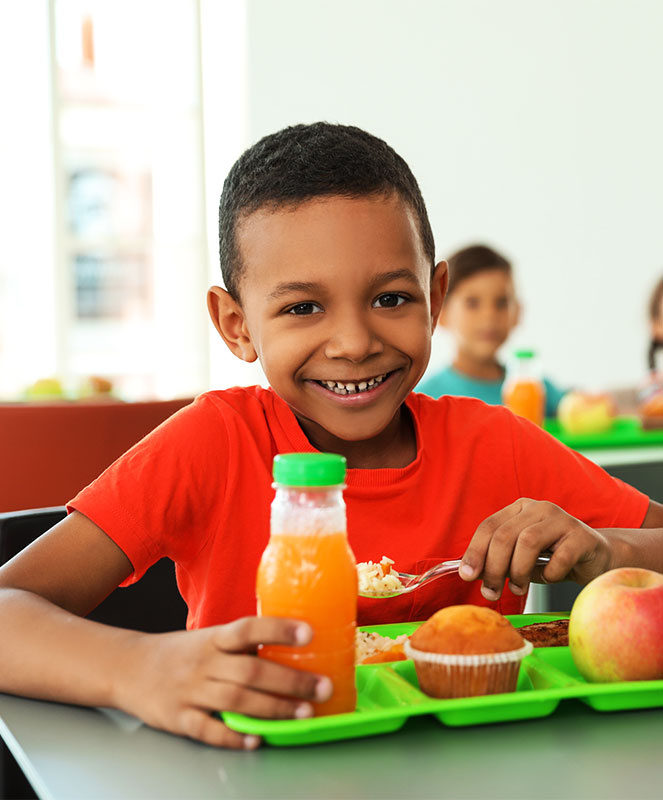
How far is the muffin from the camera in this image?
685 millimetres

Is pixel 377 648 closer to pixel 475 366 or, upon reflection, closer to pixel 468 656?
pixel 468 656

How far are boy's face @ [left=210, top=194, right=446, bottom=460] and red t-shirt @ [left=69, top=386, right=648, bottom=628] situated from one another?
7cm

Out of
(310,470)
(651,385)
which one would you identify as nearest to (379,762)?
(310,470)

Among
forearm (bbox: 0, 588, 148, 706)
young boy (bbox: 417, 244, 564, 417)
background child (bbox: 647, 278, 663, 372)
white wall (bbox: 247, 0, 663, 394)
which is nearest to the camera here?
forearm (bbox: 0, 588, 148, 706)

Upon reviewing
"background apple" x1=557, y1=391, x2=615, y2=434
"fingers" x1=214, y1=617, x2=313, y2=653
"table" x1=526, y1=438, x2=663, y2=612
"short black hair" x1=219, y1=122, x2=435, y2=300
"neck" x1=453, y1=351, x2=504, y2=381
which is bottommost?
"table" x1=526, y1=438, x2=663, y2=612

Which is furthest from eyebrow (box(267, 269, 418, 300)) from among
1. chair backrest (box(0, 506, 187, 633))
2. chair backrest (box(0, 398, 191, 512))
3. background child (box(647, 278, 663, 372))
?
background child (box(647, 278, 663, 372))

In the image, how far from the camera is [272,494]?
1.12m

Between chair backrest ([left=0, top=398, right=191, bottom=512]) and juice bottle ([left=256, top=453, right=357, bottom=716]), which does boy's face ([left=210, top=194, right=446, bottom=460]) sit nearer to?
juice bottle ([left=256, top=453, right=357, bottom=716])

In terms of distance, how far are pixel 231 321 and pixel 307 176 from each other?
24cm

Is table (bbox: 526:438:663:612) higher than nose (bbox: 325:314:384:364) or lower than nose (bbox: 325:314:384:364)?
lower

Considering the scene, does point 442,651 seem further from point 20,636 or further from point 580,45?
point 580,45

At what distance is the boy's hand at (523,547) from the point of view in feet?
2.89

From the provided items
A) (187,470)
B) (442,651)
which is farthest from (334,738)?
(187,470)

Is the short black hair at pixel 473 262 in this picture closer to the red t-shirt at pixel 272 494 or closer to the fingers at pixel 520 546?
the red t-shirt at pixel 272 494
